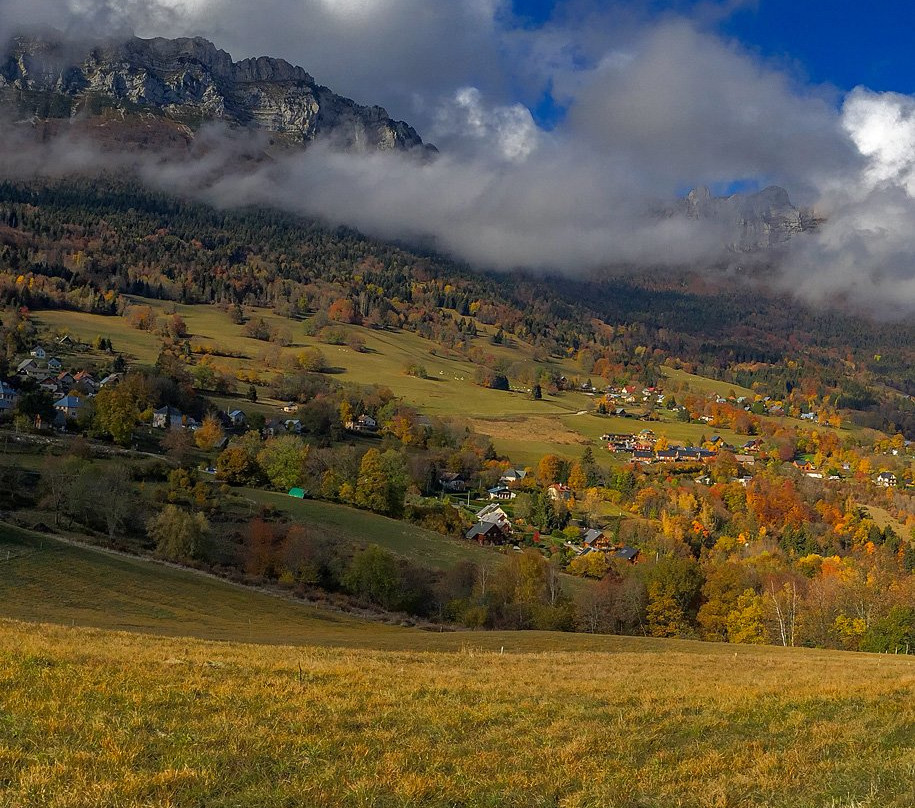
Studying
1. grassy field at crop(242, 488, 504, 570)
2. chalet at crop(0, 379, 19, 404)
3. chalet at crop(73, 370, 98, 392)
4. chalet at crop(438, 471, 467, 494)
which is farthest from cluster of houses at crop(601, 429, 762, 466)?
chalet at crop(0, 379, 19, 404)

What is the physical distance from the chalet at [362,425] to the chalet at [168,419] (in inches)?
1175

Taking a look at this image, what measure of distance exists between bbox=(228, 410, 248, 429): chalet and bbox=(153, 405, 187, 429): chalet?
886 cm

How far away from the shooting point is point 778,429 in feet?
626

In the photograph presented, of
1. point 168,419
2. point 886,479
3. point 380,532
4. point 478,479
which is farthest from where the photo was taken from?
point 886,479

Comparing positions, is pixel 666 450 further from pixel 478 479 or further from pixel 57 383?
pixel 57 383

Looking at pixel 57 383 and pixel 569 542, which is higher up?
pixel 57 383

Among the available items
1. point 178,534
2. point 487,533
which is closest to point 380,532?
point 487,533

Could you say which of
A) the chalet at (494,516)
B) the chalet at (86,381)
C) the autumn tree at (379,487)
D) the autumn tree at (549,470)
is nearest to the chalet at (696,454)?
the autumn tree at (549,470)

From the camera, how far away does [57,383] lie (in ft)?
359

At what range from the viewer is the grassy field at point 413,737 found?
25.6ft

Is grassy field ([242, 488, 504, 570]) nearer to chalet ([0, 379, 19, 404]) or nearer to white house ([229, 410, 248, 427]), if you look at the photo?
white house ([229, 410, 248, 427])

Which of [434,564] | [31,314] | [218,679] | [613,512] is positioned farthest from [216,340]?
[218,679]

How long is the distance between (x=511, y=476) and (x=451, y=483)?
10666 mm

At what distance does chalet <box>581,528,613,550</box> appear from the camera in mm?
97287
